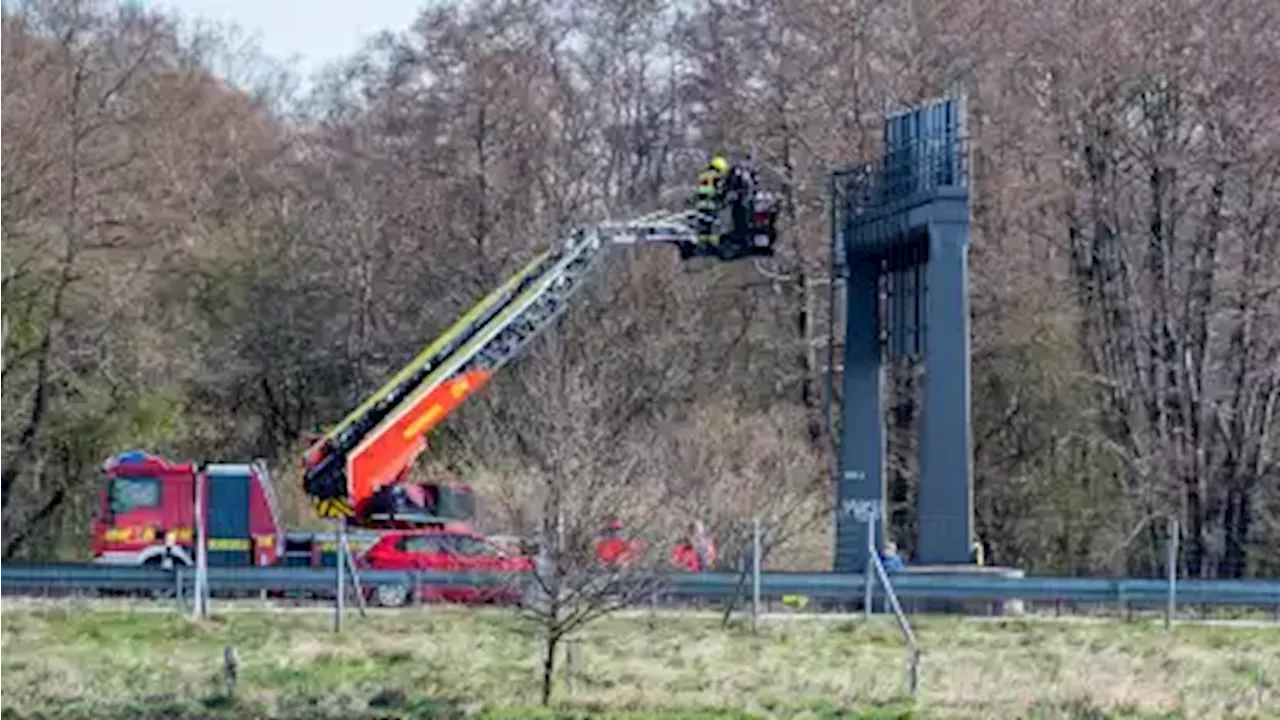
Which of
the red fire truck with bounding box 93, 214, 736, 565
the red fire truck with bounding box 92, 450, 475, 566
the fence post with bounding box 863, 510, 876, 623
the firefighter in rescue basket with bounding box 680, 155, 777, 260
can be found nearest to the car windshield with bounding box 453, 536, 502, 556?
the red fire truck with bounding box 93, 214, 736, 565

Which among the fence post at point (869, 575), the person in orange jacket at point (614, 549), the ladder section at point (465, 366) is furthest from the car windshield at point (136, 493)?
the person in orange jacket at point (614, 549)

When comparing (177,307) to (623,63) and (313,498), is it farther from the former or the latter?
(313,498)

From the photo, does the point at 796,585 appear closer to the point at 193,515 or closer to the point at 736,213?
the point at 736,213

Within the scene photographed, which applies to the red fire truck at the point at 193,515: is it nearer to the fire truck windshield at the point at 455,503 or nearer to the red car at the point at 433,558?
the fire truck windshield at the point at 455,503

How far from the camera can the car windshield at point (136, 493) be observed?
1845 inches

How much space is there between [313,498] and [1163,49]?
19475mm

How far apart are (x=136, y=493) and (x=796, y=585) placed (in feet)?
44.6

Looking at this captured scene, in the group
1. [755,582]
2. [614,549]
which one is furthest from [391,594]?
[614,549]

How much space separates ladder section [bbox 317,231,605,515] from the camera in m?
45.3

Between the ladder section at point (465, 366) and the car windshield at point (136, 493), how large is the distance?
3.29 metres

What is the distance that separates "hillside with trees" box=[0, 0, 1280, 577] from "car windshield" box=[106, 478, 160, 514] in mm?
5668

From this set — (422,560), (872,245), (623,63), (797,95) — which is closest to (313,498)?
Result: (422,560)

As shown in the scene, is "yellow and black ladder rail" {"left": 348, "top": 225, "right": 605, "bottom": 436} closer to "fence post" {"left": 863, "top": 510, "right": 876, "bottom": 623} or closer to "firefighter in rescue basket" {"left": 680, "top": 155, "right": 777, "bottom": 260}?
"firefighter in rescue basket" {"left": 680, "top": 155, "right": 777, "bottom": 260}

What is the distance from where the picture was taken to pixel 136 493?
154ft
